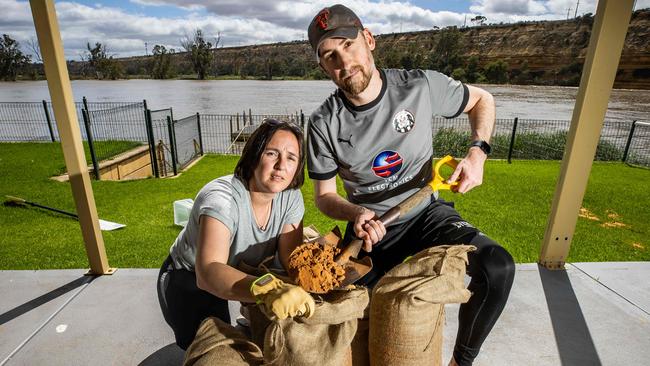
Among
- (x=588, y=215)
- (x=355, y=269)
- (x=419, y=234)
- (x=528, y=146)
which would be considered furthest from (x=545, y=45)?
(x=355, y=269)

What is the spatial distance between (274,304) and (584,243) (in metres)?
4.38

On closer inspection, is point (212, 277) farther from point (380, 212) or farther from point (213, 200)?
point (380, 212)

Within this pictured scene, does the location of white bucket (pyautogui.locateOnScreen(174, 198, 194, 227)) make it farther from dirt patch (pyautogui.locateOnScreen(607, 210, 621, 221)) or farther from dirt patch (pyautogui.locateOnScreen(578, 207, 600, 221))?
dirt patch (pyautogui.locateOnScreen(607, 210, 621, 221))

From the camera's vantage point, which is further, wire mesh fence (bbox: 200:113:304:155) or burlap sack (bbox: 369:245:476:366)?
wire mesh fence (bbox: 200:113:304:155)

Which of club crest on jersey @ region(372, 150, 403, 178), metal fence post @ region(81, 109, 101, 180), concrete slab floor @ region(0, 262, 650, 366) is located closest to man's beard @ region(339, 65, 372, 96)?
club crest on jersey @ region(372, 150, 403, 178)

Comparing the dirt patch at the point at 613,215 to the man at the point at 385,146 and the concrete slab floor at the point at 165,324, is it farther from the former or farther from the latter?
the man at the point at 385,146

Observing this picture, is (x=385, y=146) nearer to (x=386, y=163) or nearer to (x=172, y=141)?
(x=386, y=163)

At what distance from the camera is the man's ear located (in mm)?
1793

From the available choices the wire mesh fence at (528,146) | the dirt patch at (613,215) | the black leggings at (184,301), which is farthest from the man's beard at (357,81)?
the wire mesh fence at (528,146)

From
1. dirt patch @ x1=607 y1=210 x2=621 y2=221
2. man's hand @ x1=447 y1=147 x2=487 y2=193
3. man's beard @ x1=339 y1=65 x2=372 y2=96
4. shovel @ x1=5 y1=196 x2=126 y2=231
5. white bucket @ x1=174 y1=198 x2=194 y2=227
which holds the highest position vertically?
man's beard @ x1=339 y1=65 x2=372 y2=96

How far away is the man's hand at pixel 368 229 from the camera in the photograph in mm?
1559

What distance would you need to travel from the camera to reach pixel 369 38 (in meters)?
1.82

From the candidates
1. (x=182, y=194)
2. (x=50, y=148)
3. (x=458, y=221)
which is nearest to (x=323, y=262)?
(x=458, y=221)

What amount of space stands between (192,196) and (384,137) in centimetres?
504
